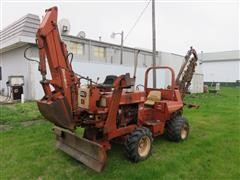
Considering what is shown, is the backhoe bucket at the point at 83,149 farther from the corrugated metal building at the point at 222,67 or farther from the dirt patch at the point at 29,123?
Answer: the corrugated metal building at the point at 222,67

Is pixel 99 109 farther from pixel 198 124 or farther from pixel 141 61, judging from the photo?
pixel 141 61

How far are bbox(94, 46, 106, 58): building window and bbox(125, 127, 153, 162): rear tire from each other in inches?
655

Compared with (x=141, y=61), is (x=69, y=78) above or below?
below

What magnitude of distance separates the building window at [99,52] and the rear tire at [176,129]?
610 inches

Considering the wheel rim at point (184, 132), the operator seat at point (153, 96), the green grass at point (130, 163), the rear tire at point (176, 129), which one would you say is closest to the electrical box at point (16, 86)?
the green grass at point (130, 163)

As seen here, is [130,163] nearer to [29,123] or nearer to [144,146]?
[144,146]

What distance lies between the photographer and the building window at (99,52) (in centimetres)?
2103

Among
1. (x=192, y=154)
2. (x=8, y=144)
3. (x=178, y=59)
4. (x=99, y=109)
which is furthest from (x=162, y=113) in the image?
(x=178, y=59)

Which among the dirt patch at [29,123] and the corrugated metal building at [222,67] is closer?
the dirt patch at [29,123]

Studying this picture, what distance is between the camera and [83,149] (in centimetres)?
449

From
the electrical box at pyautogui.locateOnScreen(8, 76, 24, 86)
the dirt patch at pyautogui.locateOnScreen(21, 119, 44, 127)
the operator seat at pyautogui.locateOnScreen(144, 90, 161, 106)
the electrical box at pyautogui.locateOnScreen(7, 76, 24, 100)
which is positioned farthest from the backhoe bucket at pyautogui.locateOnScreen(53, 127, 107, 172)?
the electrical box at pyautogui.locateOnScreen(8, 76, 24, 86)

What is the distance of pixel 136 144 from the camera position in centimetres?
464

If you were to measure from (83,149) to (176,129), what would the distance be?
2.41 meters

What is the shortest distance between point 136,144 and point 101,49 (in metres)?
17.4
